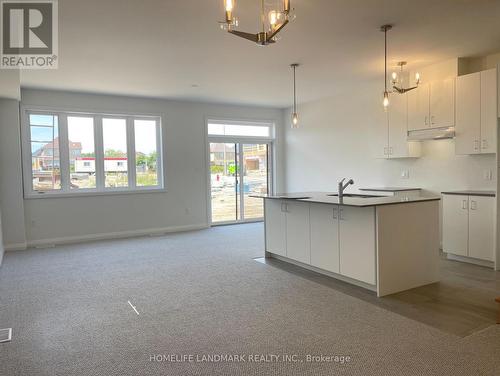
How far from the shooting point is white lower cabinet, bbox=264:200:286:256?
5.11 metres

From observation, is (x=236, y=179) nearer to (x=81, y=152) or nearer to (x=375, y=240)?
(x=81, y=152)

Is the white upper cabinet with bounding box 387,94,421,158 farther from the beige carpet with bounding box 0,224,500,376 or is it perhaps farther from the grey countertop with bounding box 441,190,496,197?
the beige carpet with bounding box 0,224,500,376

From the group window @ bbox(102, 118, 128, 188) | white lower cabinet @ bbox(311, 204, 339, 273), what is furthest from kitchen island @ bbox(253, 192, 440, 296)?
window @ bbox(102, 118, 128, 188)

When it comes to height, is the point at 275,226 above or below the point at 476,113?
below

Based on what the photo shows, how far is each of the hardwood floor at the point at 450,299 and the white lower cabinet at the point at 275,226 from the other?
513 millimetres

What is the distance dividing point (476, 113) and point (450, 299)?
105 inches

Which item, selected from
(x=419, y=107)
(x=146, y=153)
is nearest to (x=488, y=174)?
(x=419, y=107)

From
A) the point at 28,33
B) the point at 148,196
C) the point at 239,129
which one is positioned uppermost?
the point at 28,33

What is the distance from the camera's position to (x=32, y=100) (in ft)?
21.6

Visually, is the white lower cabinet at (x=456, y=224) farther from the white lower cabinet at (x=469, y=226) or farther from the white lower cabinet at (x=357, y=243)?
the white lower cabinet at (x=357, y=243)

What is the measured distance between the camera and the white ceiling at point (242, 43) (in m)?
3.49

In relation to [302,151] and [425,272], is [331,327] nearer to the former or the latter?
[425,272]

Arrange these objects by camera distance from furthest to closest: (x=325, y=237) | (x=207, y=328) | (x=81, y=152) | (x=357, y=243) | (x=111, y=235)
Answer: (x=111, y=235) → (x=81, y=152) → (x=325, y=237) → (x=357, y=243) → (x=207, y=328)

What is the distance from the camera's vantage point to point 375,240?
372 centimetres
